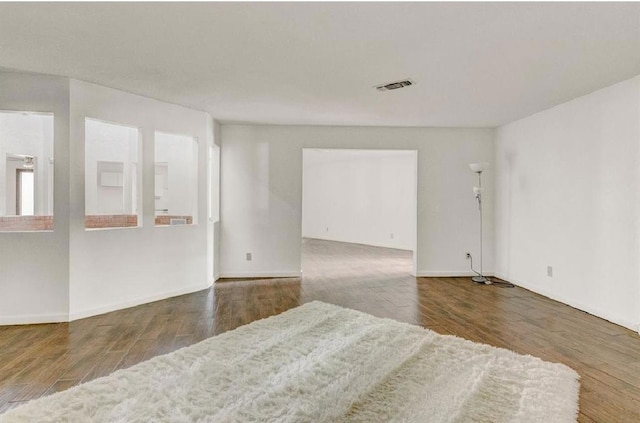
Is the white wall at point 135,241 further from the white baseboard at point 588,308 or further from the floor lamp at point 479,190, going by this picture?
the white baseboard at point 588,308

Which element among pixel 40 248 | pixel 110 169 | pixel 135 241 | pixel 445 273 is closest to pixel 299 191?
pixel 135 241

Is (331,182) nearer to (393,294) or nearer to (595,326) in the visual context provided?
(393,294)

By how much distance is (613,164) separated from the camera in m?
3.55

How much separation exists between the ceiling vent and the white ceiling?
10cm

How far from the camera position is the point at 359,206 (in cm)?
1028

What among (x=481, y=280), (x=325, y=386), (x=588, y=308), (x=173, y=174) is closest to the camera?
(x=325, y=386)

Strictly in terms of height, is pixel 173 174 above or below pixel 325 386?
above

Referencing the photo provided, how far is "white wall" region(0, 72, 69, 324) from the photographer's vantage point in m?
3.35

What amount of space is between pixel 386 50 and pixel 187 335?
2864mm

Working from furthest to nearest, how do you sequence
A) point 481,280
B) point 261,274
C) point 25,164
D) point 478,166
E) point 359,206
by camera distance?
1. point 359,206
2. point 25,164
3. point 261,274
4. point 481,280
5. point 478,166

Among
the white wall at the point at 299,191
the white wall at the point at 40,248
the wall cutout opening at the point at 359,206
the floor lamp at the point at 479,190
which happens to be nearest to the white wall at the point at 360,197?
the wall cutout opening at the point at 359,206

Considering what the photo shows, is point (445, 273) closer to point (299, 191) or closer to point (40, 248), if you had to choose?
point (299, 191)

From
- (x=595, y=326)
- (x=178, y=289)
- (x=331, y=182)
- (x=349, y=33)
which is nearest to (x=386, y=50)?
(x=349, y=33)

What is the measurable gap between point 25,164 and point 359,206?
25.7ft
